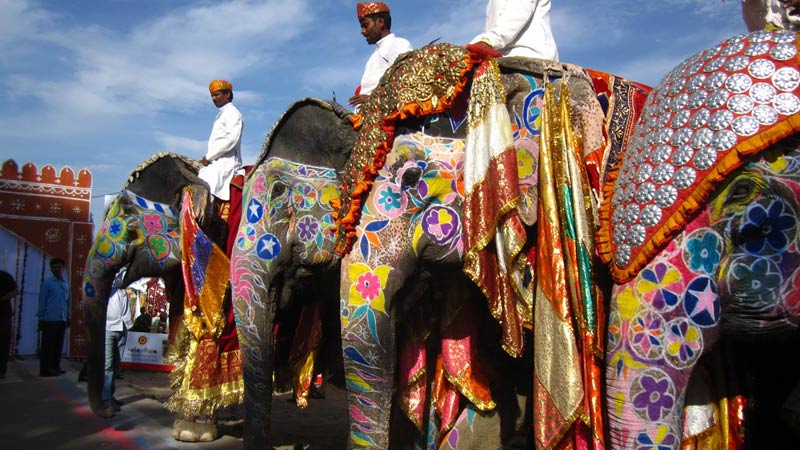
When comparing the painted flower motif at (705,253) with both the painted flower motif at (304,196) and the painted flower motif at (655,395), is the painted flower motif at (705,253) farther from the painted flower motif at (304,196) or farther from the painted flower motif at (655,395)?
the painted flower motif at (304,196)

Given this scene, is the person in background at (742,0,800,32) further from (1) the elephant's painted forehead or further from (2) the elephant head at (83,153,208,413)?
(2) the elephant head at (83,153,208,413)

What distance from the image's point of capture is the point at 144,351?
13273 mm

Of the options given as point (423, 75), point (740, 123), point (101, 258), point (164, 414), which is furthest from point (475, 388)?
point (164, 414)

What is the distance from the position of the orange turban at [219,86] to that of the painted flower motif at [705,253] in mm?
6279

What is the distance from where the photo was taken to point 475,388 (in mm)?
3969

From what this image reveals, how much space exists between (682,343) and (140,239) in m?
5.38

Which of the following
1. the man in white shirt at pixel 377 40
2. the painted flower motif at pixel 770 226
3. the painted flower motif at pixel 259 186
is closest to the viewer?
the painted flower motif at pixel 770 226

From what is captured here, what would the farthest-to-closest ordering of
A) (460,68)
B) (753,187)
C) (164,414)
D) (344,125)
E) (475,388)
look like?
(164,414), (344,125), (475,388), (460,68), (753,187)

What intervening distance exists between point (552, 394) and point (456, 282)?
0.93 m

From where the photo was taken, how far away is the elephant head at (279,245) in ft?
14.2

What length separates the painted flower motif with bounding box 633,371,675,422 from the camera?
2.85 meters

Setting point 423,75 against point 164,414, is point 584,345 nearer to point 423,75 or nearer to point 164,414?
point 423,75

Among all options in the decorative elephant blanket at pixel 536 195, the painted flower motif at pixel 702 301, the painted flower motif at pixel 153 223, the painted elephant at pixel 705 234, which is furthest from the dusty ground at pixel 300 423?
the painted flower motif at pixel 702 301

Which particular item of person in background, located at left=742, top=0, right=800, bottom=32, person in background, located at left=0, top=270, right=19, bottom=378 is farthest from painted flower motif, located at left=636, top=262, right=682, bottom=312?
person in background, located at left=0, top=270, right=19, bottom=378
